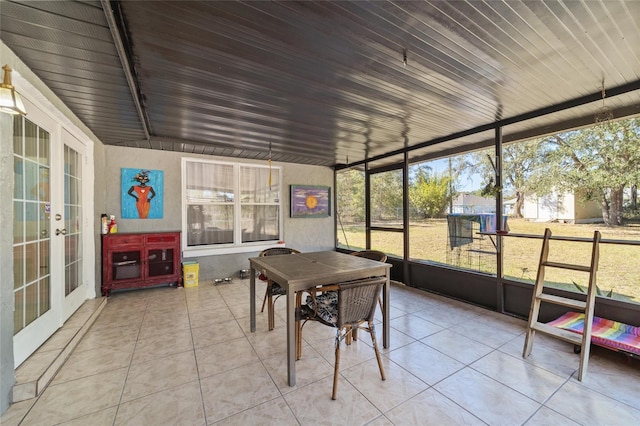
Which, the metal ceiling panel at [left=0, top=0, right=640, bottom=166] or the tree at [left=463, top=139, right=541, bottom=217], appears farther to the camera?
the tree at [left=463, top=139, right=541, bottom=217]

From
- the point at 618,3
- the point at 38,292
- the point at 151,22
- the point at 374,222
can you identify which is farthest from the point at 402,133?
the point at 38,292

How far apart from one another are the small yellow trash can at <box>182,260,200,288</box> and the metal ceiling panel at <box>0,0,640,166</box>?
227cm

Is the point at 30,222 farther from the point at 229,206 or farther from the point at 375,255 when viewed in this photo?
the point at 375,255

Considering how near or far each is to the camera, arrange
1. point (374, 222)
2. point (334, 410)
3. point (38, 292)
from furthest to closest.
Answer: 1. point (374, 222)
2. point (38, 292)
3. point (334, 410)

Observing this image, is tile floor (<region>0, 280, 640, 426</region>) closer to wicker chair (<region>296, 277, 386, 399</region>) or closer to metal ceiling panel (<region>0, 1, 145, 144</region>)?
wicker chair (<region>296, 277, 386, 399</region>)

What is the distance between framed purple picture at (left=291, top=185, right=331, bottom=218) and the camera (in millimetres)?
5711

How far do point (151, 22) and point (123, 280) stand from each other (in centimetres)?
383

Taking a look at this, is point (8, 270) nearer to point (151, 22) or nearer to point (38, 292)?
point (38, 292)

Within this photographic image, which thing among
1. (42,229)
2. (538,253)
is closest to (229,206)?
(42,229)

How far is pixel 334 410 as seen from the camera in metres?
1.67

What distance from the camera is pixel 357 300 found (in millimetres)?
1907

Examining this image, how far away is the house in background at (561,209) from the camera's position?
108 inches

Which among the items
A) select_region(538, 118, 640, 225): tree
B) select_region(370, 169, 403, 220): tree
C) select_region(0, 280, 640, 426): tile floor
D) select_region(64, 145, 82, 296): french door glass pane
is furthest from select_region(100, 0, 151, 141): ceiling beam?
select_region(538, 118, 640, 225): tree

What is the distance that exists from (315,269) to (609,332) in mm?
2669
